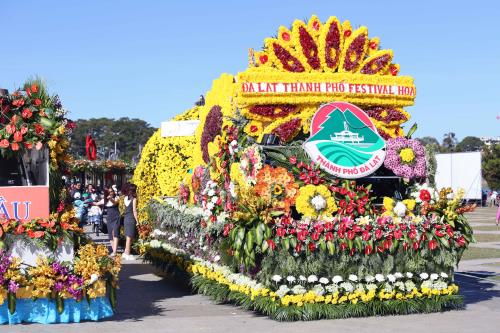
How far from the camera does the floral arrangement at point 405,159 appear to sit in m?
10.3

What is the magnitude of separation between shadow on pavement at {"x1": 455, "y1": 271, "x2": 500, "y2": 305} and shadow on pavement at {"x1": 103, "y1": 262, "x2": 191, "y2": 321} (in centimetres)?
441

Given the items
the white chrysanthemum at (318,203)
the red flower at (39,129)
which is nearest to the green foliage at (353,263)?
the white chrysanthemum at (318,203)

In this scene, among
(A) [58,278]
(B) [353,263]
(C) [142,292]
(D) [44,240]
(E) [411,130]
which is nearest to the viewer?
(A) [58,278]

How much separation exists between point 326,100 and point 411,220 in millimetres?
2238

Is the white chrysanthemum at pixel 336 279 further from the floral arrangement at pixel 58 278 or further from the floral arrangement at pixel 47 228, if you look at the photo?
the floral arrangement at pixel 47 228

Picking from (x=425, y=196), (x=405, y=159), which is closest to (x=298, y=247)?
(x=425, y=196)

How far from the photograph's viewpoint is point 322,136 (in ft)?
33.4

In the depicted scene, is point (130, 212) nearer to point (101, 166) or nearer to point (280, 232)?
point (280, 232)

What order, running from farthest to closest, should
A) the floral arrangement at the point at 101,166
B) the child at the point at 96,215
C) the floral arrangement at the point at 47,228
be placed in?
the floral arrangement at the point at 101,166 < the child at the point at 96,215 < the floral arrangement at the point at 47,228

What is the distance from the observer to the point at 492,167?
57031 mm

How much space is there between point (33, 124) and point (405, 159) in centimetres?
527

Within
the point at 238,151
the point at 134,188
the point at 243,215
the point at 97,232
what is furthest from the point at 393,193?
the point at 97,232

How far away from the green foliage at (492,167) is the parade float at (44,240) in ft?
172

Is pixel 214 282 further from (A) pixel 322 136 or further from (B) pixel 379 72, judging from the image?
(B) pixel 379 72
